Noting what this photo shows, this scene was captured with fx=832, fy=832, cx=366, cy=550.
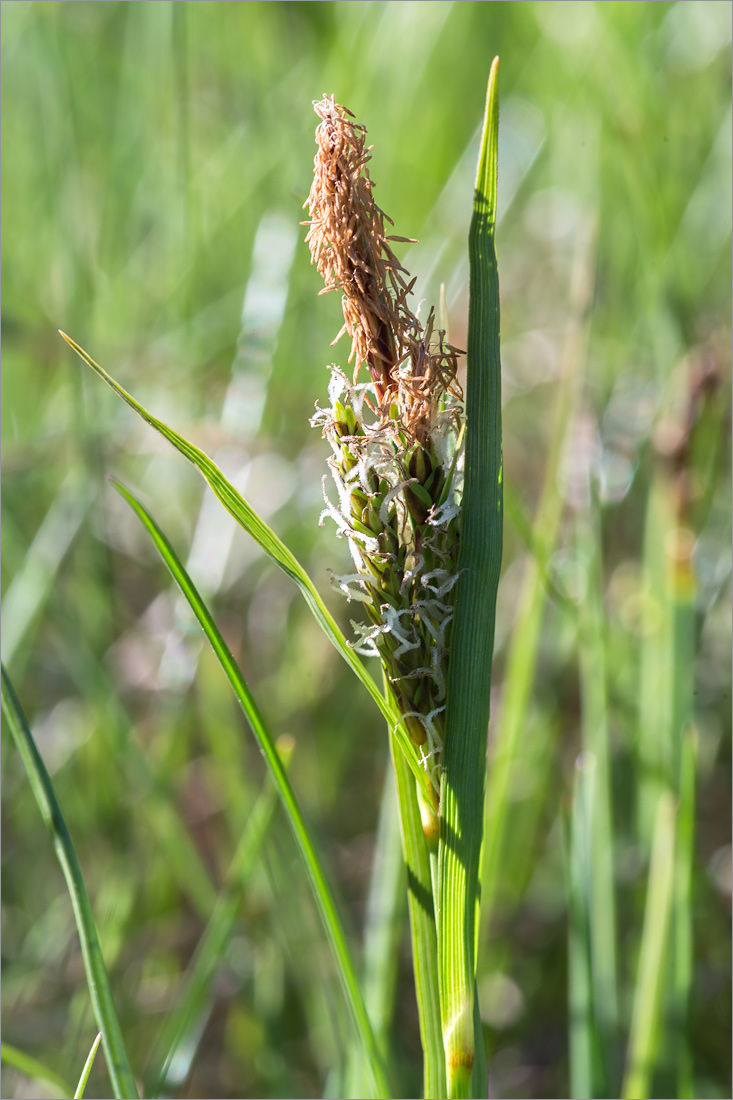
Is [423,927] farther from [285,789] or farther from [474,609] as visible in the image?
[474,609]

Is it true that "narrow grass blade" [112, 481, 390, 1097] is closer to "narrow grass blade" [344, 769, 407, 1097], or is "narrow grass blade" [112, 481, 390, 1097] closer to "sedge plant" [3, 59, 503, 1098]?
"sedge plant" [3, 59, 503, 1098]

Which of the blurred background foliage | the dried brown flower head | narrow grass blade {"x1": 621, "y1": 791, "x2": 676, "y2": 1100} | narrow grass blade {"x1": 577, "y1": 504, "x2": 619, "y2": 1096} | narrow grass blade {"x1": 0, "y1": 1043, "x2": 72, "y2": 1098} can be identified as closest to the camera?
the dried brown flower head

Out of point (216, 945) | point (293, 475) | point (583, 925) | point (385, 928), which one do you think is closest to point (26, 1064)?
point (216, 945)

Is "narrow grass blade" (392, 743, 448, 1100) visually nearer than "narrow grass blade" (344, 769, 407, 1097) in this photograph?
Yes

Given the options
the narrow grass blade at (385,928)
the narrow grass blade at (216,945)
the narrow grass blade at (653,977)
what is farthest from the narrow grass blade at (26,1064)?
the narrow grass blade at (653,977)

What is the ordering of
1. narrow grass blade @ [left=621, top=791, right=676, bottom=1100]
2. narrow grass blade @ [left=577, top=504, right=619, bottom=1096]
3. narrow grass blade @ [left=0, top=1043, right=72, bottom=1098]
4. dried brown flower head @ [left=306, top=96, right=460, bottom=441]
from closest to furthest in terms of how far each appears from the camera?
dried brown flower head @ [left=306, top=96, right=460, bottom=441] < narrow grass blade @ [left=0, top=1043, right=72, bottom=1098] < narrow grass blade @ [left=621, top=791, right=676, bottom=1100] < narrow grass blade @ [left=577, top=504, right=619, bottom=1096]

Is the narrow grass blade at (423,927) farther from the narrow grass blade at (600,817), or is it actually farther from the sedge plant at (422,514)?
the narrow grass blade at (600,817)

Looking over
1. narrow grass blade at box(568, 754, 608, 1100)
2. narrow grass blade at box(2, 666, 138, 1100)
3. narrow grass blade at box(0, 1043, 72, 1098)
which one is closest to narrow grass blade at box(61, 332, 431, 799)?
narrow grass blade at box(2, 666, 138, 1100)

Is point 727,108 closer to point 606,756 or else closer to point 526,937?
point 606,756
